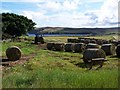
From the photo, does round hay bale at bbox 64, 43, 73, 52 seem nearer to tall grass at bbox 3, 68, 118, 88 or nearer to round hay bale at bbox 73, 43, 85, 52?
round hay bale at bbox 73, 43, 85, 52

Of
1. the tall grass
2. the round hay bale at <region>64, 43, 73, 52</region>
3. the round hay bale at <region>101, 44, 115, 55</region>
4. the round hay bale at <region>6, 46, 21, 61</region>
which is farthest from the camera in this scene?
the round hay bale at <region>64, 43, 73, 52</region>

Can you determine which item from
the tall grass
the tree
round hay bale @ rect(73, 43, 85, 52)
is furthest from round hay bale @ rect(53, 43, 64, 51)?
the tall grass

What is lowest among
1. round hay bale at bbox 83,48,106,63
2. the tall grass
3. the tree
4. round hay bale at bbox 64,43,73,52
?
round hay bale at bbox 64,43,73,52

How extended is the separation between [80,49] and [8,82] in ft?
115

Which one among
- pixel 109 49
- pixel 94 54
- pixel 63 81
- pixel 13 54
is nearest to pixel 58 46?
pixel 109 49

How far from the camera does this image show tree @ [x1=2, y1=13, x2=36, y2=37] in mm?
79312

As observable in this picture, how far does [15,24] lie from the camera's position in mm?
80312

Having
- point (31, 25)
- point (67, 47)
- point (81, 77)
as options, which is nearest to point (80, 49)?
point (67, 47)

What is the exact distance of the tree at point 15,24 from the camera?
79312 millimetres

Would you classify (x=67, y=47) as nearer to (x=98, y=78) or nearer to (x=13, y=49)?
(x=13, y=49)

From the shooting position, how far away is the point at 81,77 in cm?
1373

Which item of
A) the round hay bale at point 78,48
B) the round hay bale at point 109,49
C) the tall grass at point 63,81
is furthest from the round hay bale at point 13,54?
the round hay bale at point 78,48

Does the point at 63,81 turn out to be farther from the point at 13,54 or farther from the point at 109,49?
the point at 109,49

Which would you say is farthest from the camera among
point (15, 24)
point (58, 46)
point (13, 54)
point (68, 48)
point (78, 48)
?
point (15, 24)
